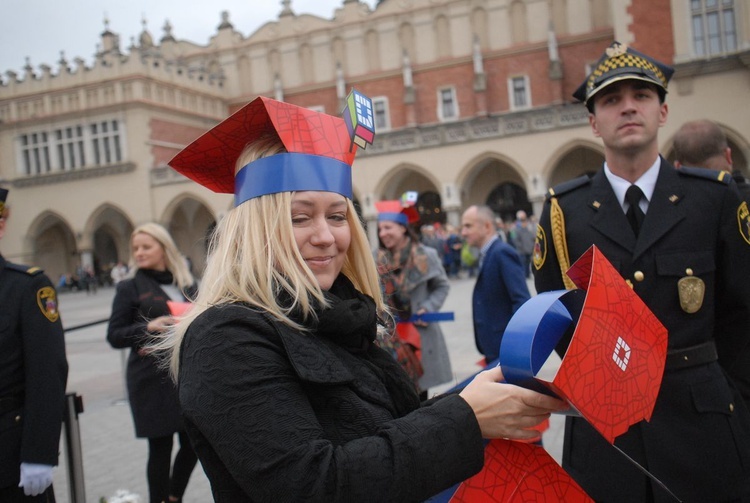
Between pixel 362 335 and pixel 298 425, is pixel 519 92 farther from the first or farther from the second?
pixel 298 425

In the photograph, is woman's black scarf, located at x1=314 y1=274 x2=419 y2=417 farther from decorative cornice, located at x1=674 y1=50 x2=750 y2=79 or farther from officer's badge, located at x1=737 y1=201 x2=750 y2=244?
decorative cornice, located at x1=674 y1=50 x2=750 y2=79

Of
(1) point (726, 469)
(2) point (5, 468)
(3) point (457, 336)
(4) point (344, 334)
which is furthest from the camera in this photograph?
(3) point (457, 336)

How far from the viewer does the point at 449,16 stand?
3053cm

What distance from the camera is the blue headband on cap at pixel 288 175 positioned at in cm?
137

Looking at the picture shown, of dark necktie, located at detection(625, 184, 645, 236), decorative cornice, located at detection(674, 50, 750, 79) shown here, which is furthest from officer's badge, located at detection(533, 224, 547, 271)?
decorative cornice, located at detection(674, 50, 750, 79)

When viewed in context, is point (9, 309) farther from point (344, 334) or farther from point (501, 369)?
point (501, 369)

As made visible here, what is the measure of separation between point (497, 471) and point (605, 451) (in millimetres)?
898

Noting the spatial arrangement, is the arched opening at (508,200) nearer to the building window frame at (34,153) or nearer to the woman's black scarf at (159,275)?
the building window frame at (34,153)

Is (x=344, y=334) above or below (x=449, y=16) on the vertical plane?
below

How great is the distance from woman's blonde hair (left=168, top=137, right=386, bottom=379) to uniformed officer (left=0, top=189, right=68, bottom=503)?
1.43 meters

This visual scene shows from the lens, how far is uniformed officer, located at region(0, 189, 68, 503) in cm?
246

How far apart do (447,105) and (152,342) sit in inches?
1140

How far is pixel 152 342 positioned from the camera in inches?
157

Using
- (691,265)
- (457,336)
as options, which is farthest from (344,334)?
(457,336)
